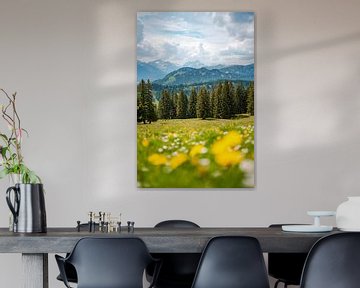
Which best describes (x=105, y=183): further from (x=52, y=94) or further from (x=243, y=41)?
(x=243, y=41)

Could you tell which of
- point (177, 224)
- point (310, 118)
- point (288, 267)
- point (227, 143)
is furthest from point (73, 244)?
point (310, 118)

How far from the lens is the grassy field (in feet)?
18.4

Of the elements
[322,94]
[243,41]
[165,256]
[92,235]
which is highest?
[243,41]

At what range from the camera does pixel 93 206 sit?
5578mm

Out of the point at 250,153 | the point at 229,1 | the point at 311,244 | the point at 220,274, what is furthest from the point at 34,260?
the point at 229,1

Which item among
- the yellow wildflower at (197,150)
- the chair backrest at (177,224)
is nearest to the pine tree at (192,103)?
the yellow wildflower at (197,150)

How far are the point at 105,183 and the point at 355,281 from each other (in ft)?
8.62

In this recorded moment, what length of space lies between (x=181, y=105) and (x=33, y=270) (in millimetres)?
2497

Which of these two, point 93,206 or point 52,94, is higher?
A: point 52,94

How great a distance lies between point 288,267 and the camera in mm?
4633

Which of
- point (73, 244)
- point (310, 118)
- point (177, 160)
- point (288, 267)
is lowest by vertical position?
point (288, 267)

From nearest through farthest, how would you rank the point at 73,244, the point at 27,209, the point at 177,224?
the point at 73,244, the point at 27,209, the point at 177,224

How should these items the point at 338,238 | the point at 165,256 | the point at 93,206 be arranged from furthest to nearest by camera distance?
the point at 93,206 < the point at 165,256 < the point at 338,238

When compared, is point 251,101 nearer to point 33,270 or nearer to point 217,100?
point 217,100
